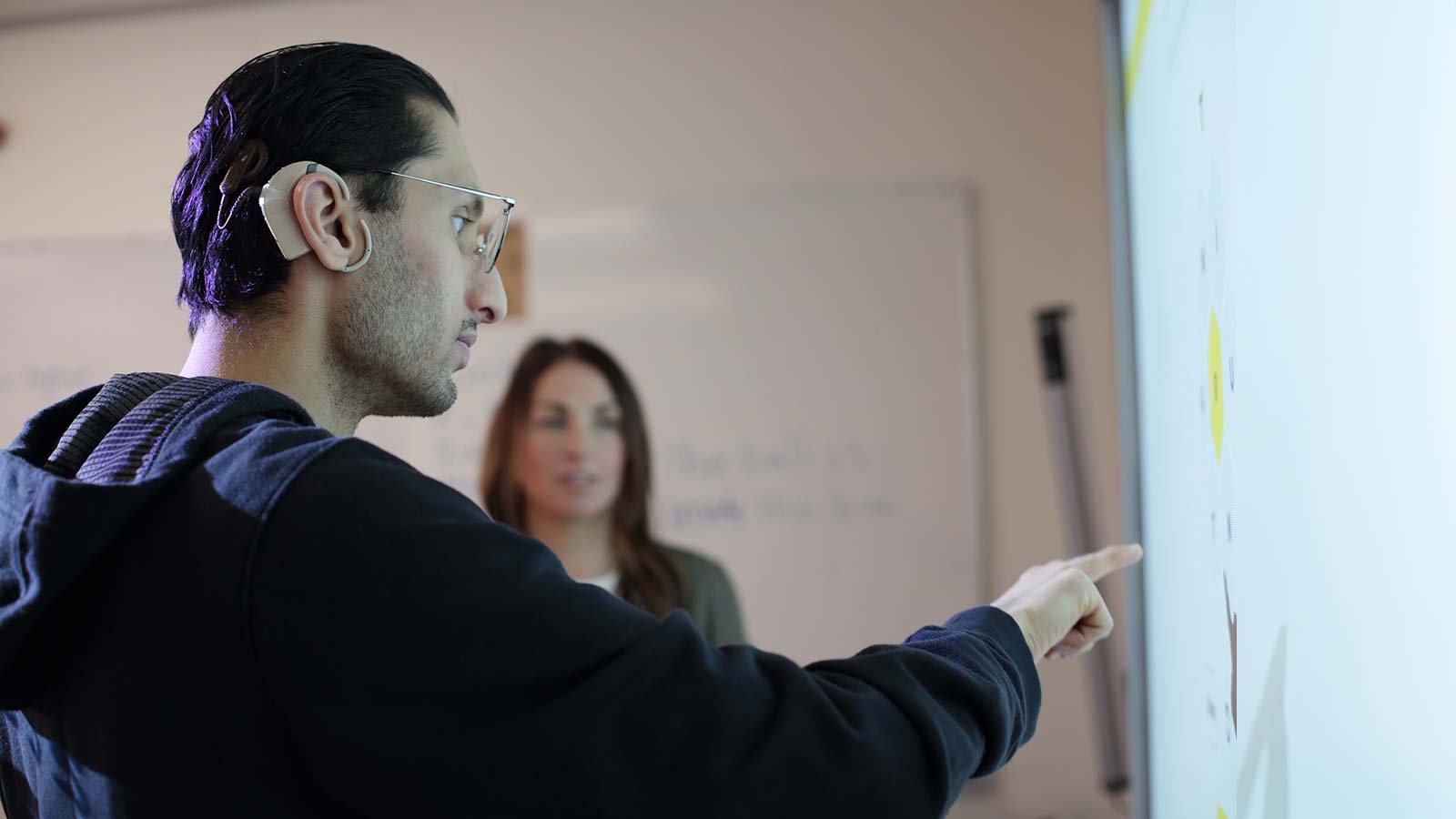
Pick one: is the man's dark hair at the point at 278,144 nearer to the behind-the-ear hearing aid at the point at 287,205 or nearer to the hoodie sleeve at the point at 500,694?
the behind-the-ear hearing aid at the point at 287,205

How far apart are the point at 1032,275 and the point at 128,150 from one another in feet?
7.29

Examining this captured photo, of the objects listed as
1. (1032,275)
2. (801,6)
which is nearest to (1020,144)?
(1032,275)

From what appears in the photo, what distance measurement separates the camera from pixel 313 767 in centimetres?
55

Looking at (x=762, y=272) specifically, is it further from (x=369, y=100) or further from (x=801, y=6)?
(x=369, y=100)

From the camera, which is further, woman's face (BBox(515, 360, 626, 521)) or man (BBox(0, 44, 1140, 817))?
woman's face (BBox(515, 360, 626, 521))

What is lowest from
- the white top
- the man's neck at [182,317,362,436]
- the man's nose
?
the white top

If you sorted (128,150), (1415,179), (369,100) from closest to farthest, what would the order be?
(1415,179)
(369,100)
(128,150)

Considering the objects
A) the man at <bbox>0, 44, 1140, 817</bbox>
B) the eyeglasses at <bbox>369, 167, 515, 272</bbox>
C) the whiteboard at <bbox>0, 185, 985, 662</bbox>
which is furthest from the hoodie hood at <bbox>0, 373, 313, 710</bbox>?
the whiteboard at <bbox>0, 185, 985, 662</bbox>

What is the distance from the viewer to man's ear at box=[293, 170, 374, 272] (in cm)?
75

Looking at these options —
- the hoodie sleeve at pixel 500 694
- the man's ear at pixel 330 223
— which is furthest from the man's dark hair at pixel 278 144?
the hoodie sleeve at pixel 500 694

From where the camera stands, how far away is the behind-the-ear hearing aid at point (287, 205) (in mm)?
748

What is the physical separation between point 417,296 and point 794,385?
1.82 metres

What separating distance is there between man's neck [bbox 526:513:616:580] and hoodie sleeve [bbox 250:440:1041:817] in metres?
1.85

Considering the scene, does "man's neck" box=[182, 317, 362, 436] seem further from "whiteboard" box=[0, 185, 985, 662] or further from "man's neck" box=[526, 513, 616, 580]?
"whiteboard" box=[0, 185, 985, 662]
